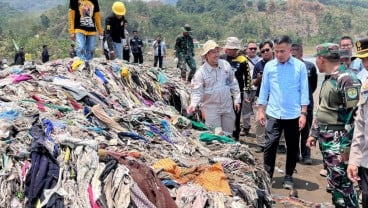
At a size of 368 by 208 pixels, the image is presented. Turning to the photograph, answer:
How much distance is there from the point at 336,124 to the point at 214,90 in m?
2.01

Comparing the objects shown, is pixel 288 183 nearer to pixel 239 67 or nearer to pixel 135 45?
pixel 239 67

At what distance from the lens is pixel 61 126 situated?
4492 millimetres

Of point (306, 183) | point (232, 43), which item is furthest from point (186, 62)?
point (306, 183)

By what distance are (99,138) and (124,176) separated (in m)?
1.04

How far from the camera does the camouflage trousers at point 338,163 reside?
4195 mm

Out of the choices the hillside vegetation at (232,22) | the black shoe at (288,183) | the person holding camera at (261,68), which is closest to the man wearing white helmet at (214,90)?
the person holding camera at (261,68)

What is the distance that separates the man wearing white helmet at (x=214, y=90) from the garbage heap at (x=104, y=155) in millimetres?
239

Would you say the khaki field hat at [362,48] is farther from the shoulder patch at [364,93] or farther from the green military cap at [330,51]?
the green military cap at [330,51]

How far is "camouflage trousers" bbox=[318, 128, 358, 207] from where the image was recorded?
4195 millimetres

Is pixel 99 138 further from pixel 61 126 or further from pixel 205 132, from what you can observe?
pixel 205 132

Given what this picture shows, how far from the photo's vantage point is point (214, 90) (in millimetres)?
5949

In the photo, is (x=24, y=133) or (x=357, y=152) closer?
(x=357, y=152)

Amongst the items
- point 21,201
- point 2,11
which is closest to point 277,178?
point 21,201

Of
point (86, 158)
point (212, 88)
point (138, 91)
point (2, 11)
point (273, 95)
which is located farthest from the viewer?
point (2, 11)
